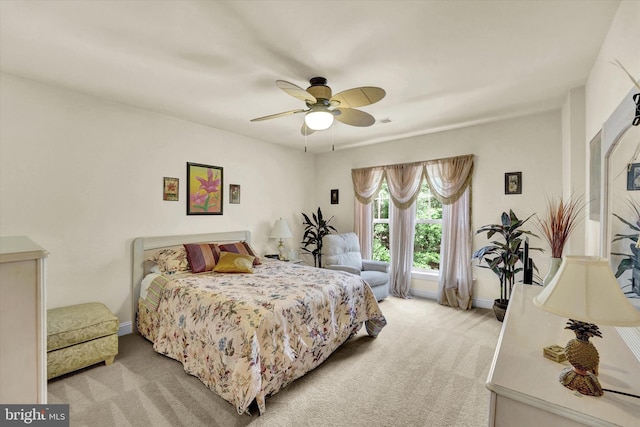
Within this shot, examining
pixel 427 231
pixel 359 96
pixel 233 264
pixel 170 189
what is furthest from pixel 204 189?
pixel 427 231

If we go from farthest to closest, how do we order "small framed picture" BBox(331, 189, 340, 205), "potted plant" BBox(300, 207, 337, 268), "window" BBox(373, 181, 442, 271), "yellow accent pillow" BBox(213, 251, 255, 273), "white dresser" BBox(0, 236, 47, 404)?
"small framed picture" BBox(331, 189, 340, 205), "potted plant" BBox(300, 207, 337, 268), "window" BBox(373, 181, 442, 271), "yellow accent pillow" BBox(213, 251, 255, 273), "white dresser" BBox(0, 236, 47, 404)

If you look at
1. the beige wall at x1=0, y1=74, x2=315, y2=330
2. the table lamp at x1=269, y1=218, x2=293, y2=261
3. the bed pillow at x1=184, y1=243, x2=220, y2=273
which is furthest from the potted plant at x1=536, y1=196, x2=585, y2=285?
the beige wall at x1=0, y1=74, x2=315, y2=330

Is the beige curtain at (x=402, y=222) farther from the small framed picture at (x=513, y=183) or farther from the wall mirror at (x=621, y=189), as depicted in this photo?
the wall mirror at (x=621, y=189)

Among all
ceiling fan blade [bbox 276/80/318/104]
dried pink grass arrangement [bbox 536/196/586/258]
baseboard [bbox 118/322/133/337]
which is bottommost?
baseboard [bbox 118/322/133/337]

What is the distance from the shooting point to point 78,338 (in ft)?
8.05

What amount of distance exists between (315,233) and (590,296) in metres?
4.80

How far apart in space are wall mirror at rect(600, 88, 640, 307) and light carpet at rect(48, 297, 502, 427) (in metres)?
1.30

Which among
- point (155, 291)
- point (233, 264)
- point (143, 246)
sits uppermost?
point (143, 246)

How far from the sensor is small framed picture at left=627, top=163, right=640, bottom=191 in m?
1.25

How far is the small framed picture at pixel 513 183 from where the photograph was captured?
3765 millimetres

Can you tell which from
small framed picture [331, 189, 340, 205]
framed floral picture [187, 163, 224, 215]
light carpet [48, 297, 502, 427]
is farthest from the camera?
small framed picture [331, 189, 340, 205]

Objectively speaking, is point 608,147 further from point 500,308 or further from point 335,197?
point 335,197

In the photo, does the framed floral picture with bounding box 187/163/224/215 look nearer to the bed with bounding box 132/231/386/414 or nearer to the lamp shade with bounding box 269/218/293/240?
the bed with bounding box 132/231/386/414

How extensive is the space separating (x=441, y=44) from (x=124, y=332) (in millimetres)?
4184
